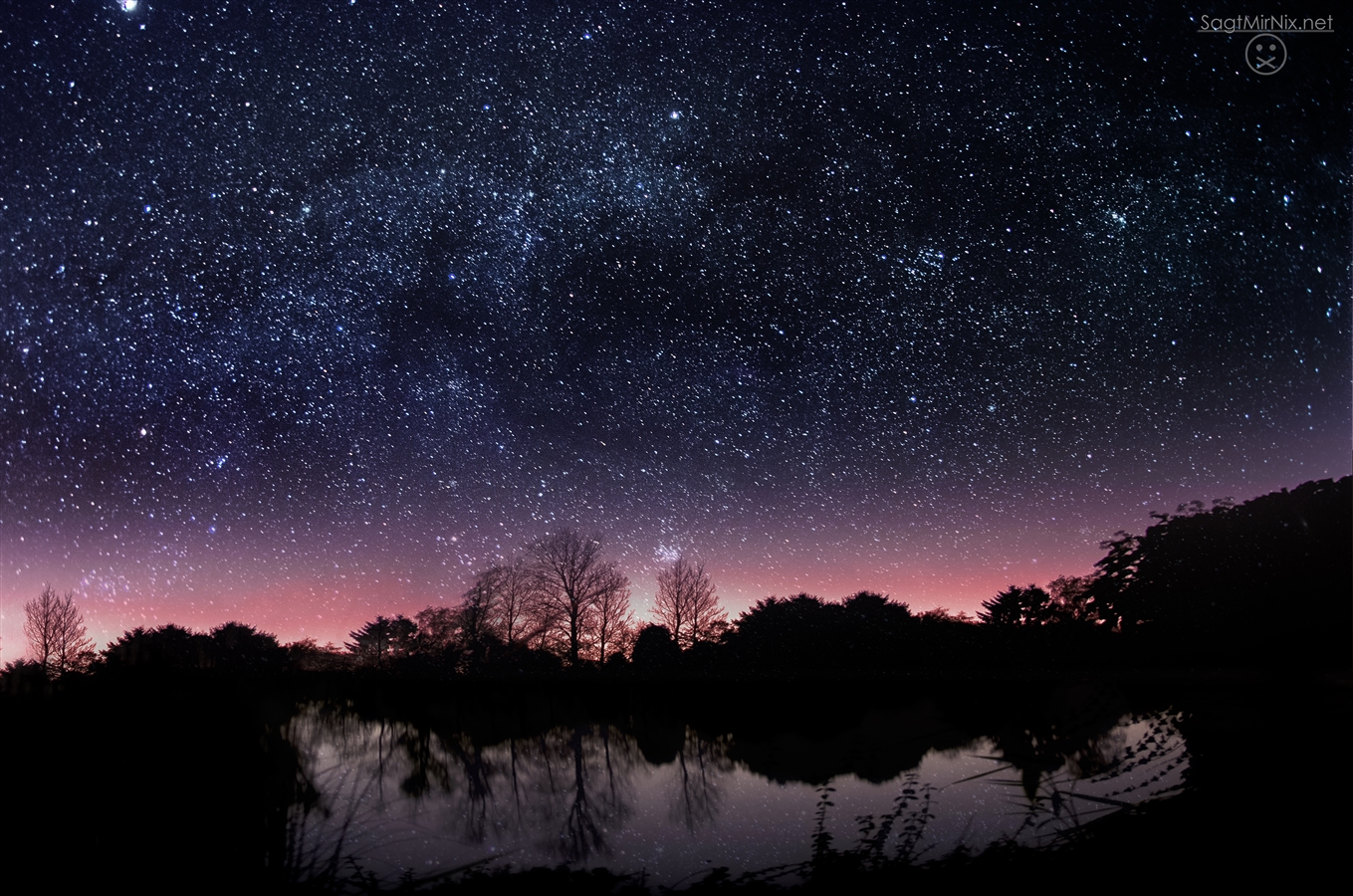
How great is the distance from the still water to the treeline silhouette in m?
4.31

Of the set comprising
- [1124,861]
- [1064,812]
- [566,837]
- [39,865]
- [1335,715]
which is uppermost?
[39,865]

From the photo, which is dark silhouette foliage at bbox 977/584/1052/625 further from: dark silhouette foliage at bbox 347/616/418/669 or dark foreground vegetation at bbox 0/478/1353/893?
dark silhouette foliage at bbox 347/616/418/669

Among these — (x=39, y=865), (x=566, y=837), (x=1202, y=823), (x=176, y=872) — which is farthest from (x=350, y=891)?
(x=1202, y=823)

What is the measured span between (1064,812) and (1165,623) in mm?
20029

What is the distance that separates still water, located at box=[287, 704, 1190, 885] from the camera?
13.9 m

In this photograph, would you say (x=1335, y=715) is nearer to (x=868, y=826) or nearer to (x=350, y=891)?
(x=868, y=826)

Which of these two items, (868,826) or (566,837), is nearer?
(868,826)

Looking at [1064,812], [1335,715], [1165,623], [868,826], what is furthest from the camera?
[1165,623]

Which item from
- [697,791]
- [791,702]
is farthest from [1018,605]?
[697,791]

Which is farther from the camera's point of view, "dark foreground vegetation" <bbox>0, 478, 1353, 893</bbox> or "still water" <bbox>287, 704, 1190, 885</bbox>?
"still water" <bbox>287, 704, 1190, 885</bbox>

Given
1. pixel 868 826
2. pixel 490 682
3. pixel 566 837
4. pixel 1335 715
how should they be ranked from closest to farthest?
pixel 1335 715 → pixel 868 826 → pixel 566 837 → pixel 490 682

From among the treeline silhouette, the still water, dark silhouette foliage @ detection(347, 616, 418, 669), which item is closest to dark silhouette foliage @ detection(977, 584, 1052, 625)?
the treeline silhouette

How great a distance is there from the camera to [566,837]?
18203mm

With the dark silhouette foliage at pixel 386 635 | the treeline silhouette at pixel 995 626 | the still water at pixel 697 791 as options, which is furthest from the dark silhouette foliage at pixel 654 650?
the dark silhouette foliage at pixel 386 635
